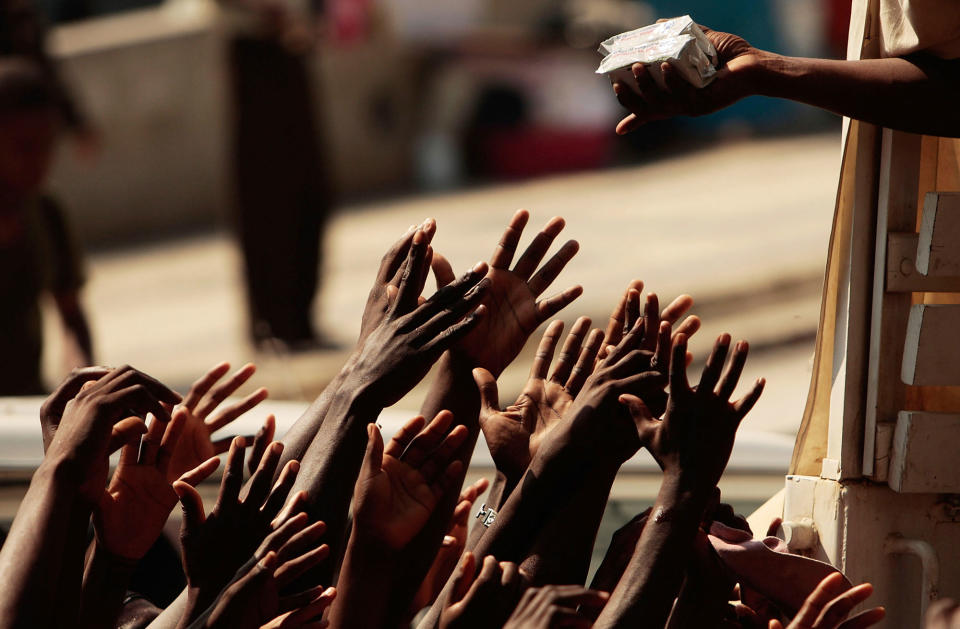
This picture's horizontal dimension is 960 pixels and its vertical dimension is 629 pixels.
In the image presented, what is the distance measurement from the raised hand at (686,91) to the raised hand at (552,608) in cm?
74

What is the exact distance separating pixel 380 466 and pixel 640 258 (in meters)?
8.11

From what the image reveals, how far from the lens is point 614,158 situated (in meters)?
13.8

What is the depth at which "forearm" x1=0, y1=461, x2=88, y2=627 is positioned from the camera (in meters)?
2.02

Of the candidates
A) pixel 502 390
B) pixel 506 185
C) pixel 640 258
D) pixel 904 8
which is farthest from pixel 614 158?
pixel 904 8

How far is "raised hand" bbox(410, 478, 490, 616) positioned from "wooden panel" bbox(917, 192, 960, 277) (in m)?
0.90

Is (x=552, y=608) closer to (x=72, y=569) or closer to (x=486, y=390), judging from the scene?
(x=486, y=390)

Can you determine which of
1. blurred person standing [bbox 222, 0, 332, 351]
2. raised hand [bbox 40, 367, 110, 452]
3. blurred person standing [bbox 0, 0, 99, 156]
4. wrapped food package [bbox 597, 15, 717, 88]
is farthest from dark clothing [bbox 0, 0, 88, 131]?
wrapped food package [bbox 597, 15, 717, 88]

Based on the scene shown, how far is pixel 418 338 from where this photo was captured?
2273mm

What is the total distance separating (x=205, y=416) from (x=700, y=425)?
1.05 meters

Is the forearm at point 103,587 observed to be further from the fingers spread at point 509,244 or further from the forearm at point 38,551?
the fingers spread at point 509,244

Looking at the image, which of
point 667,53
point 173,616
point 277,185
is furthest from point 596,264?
point 173,616

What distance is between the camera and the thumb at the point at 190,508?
1.99 meters

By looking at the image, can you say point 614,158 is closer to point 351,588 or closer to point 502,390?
point 502,390

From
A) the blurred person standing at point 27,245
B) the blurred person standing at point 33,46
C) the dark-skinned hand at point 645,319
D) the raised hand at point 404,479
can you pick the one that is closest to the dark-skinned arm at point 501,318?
the dark-skinned hand at point 645,319
